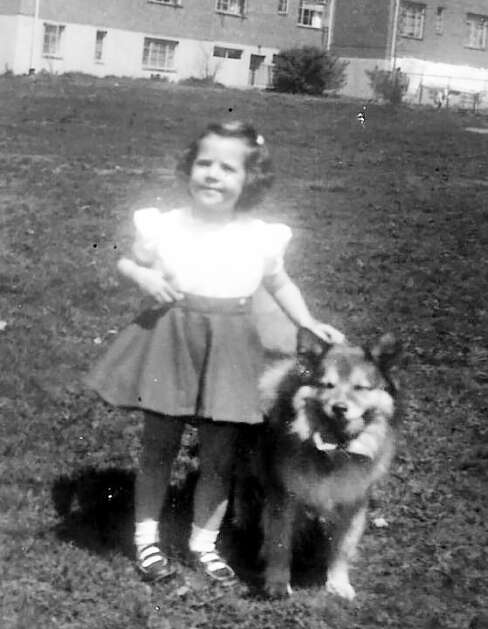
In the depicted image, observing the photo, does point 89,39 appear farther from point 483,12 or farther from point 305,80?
point 483,12

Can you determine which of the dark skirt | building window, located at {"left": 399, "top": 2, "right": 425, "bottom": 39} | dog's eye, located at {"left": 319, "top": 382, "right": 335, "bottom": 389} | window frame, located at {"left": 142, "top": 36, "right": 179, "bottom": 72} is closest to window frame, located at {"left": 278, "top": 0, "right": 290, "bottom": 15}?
building window, located at {"left": 399, "top": 2, "right": 425, "bottom": 39}

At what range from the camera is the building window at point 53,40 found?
32.7 metres

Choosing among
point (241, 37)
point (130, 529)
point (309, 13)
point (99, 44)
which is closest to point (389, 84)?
point (241, 37)

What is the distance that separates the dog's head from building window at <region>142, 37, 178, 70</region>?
32858 mm

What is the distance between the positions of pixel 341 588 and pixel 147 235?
1.70 metres

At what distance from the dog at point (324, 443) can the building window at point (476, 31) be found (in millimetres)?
41666

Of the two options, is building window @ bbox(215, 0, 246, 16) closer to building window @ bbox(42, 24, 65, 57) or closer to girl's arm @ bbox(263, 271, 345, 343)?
building window @ bbox(42, 24, 65, 57)

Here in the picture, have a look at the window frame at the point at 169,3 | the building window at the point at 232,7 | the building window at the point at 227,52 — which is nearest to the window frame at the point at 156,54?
the window frame at the point at 169,3

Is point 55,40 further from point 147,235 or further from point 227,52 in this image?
point 147,235

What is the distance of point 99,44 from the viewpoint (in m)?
34.4

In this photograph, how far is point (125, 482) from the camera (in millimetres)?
5246

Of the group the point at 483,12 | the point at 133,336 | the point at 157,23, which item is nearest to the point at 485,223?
the point at 133,336

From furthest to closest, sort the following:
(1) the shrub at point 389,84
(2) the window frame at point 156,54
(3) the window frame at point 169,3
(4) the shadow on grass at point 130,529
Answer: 1. (2) the window frame at point 156,54
2. (3) the window frame at point 169,3
3. (1) the shrub at point 389,84
4. (4) the shadow on grass at point 130,529

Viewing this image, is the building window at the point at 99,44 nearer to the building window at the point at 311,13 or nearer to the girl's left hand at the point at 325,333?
the building window at the point at 311,13
